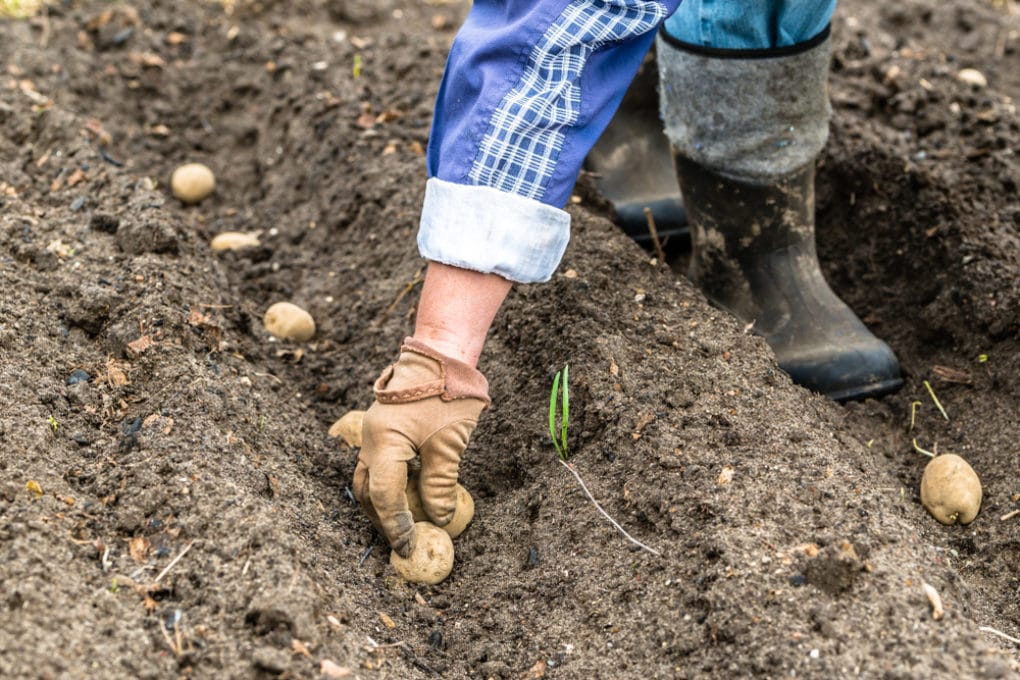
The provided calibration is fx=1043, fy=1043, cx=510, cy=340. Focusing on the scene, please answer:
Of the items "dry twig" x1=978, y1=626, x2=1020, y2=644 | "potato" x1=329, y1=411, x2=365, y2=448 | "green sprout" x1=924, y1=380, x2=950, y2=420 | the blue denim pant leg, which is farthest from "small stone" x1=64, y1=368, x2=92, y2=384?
"green sprout" x1=924, y1=380, x2=950, y2=420

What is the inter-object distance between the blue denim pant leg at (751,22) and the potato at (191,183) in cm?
165

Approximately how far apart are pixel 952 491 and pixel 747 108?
2.96ft

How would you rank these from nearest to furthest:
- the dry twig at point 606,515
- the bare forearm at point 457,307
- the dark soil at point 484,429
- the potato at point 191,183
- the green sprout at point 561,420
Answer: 1. the dark soil at point 484,429
2. the bare forearm at point 457,307
3. the dry twig at point 606,515
4. the green sprout at point 561,420
5. the potato at point 191,183

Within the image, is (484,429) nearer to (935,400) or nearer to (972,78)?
(935,400)

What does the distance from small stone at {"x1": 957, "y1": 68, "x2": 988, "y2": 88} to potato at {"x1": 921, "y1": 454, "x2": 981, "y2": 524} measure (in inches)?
71.6

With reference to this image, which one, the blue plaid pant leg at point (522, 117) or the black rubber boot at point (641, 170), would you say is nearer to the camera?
the blue plaid pant leg at point (522, 117)

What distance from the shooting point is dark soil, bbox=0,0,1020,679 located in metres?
1.59

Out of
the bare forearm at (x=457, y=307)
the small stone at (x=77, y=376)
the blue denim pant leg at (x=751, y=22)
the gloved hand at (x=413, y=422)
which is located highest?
the blue denim pant leg at (x=751, y=22)

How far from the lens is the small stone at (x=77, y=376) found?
2.02 metres

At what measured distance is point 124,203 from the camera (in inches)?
105

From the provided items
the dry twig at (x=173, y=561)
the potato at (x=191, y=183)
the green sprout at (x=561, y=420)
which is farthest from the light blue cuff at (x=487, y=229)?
the potato at (x=191, y=183)

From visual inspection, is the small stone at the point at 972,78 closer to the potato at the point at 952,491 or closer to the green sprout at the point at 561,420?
the potato at the point at 952,491

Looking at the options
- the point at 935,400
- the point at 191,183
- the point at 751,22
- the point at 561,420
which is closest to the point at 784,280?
the point at 935,400

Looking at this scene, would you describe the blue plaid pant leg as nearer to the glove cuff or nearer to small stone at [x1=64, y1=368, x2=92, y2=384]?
the glove cuff
